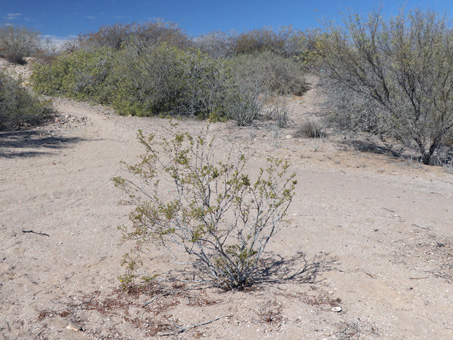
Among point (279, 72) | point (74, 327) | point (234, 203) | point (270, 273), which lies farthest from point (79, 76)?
point (74, 327)

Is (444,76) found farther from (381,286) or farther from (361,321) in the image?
(361,321)

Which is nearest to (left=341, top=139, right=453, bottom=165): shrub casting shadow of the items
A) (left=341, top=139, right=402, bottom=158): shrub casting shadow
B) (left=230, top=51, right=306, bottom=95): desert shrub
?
(left=341, top=139, right=402, bottom=158): shrub casting shadow

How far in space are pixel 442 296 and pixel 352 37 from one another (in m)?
7.87

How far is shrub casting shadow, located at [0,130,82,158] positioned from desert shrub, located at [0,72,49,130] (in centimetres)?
47

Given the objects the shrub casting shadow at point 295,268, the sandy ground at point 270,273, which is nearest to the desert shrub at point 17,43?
the sandy ground at point 270,273

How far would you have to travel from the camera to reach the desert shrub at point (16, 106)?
38.2 ft

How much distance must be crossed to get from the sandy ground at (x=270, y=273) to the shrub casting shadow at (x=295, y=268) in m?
0.02

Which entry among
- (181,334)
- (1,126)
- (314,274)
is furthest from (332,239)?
(1,126)

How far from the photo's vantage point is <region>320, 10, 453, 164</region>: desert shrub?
31.2ft

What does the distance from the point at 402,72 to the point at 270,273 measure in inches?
291

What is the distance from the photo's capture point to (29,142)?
10672 millimetres

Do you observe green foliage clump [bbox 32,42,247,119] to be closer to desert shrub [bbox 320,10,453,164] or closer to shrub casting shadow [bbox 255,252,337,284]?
desert shrub [bbox 320,10,453,164]

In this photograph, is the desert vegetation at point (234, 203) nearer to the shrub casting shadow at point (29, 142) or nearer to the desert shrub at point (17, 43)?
the shrub casting shadow at point (29, 142)

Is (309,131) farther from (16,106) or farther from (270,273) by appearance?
(270,273)
